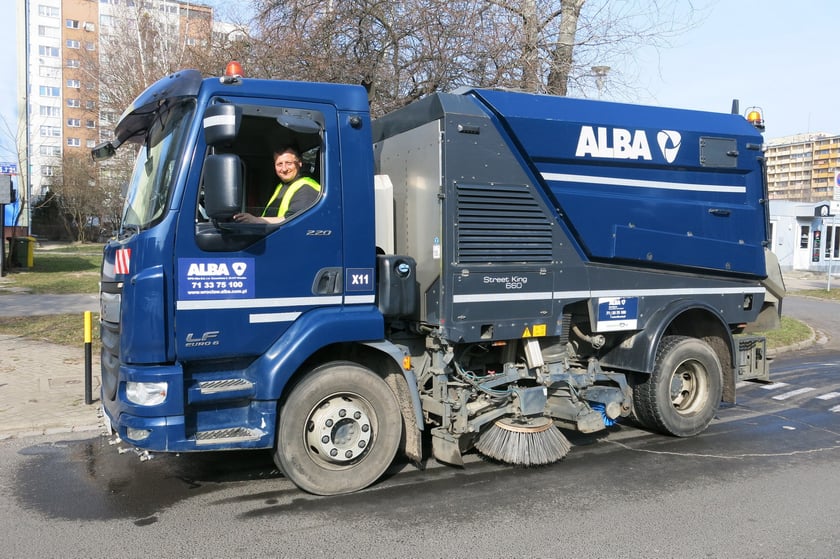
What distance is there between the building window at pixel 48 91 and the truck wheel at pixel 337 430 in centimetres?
7585

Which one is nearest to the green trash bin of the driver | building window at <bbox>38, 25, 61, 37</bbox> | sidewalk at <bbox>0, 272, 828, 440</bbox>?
sidewalk at <bbox>0, 272, 828, 440</bbox>

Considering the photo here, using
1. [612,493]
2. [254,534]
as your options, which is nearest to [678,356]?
[612,493]

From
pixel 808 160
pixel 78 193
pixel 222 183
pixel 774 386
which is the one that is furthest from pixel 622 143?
pixel 808 160

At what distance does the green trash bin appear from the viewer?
24.2 meters

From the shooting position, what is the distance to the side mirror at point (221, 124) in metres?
4.13

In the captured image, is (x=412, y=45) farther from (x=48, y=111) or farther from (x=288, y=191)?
(x=48, y=111)

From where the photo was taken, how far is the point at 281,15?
11023 mm

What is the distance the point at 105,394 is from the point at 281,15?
316 inches

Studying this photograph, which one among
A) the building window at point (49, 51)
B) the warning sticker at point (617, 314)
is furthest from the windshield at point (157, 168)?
the building window at point (49, 51)

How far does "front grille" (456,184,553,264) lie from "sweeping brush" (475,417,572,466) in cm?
133

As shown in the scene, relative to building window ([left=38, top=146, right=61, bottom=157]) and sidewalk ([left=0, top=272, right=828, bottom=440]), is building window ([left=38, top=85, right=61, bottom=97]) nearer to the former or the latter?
building window ([left=38, top=146, right=61, bottom=157])

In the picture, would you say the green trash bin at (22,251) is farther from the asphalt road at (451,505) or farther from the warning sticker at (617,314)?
the warning sticker at (617,314)

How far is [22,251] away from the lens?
2444cm

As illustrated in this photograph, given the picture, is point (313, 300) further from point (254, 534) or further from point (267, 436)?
point (254, 534)
